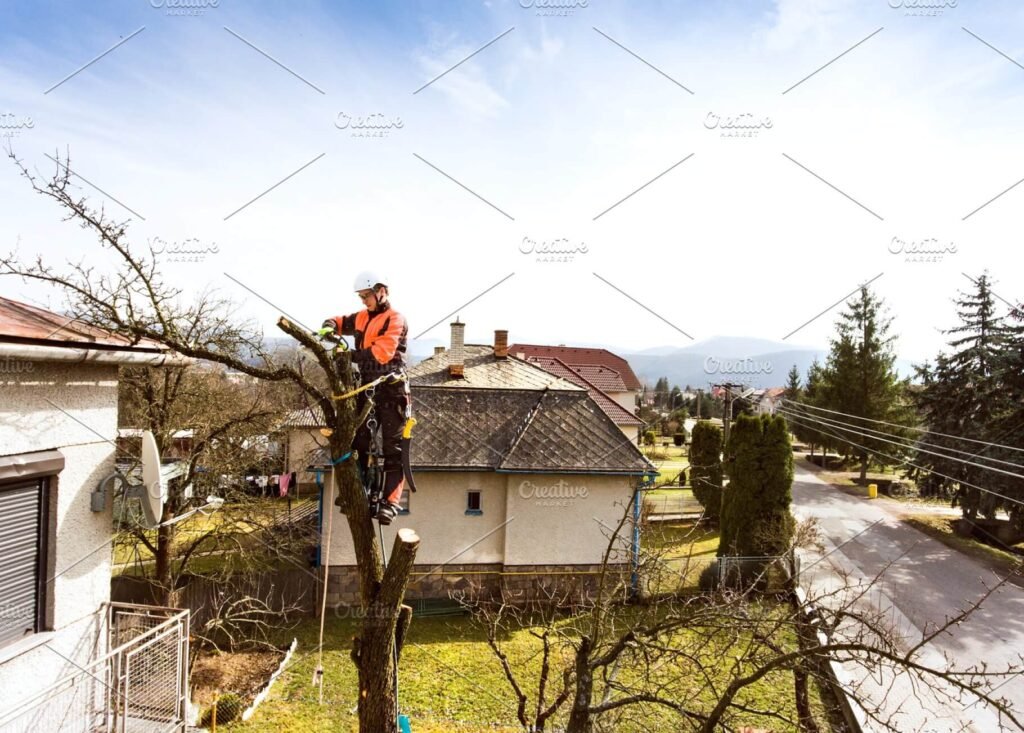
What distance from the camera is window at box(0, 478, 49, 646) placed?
5.43 metres

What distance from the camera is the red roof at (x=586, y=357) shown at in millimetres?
44344

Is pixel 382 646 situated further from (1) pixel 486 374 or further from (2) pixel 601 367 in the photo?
(2) pixel 601 367

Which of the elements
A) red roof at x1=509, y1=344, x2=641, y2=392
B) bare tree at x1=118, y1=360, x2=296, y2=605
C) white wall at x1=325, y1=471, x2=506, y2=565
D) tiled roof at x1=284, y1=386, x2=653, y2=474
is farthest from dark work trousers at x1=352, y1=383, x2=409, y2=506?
red roof at x1=509, y1=344, x2=641, y2=392

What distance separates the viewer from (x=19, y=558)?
558cm

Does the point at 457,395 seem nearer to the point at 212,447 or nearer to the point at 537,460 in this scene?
the point at 537,460

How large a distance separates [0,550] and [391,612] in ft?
10.9

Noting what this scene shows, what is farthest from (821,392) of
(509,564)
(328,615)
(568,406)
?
(328,615)

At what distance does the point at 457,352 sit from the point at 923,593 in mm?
15723

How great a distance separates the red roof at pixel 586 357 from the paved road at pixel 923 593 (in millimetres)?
17156

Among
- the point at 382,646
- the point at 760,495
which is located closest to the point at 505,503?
the point at 760,495

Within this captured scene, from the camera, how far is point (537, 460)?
16391 millimetres

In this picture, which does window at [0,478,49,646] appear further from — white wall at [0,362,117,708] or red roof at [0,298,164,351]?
red roof at [0,298,164,351]

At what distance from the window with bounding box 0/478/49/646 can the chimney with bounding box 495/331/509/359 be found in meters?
16.6

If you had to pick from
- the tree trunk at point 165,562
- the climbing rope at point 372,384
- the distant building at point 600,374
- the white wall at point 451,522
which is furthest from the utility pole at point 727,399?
the tree trunk at point 165,562
